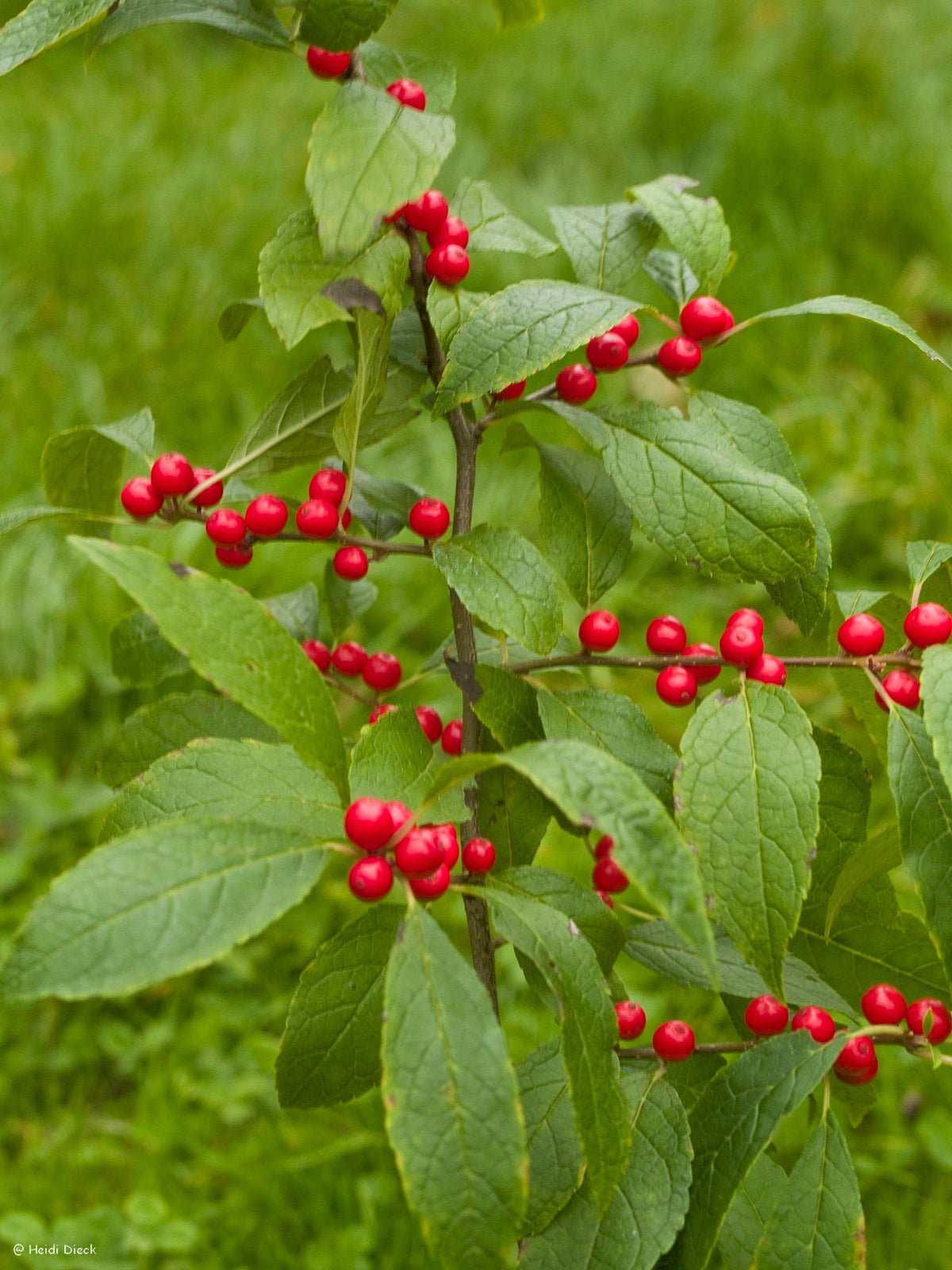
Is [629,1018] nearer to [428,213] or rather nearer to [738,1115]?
[738,1115]

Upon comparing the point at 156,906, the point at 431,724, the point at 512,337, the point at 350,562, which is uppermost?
the point at 512,337

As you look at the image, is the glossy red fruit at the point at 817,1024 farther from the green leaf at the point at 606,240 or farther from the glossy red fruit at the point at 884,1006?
the green leaf at the point at 606,240

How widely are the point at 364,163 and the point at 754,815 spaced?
1.60 feet

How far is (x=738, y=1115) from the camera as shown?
895 mm

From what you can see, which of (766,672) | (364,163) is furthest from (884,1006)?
(364,163)

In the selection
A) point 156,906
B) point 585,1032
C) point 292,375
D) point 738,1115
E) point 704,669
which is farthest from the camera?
point 292,375

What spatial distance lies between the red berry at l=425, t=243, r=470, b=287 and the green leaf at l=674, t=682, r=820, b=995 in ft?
1.19

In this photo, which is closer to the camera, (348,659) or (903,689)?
(903,689)

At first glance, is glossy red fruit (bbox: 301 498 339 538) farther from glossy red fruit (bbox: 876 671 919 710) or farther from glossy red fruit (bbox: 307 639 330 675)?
glossy red fruit (bbox: 876 671 919 710)

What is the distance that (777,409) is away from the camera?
10.3 ft

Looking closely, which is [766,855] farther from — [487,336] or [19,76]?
[19,76]

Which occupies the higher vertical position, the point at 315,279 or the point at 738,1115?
the point at 315,279

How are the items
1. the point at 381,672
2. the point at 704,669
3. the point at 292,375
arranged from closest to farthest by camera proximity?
1. the point at 704,669
2. the point at 381,672
3. the point at 292,375

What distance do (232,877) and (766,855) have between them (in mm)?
345
